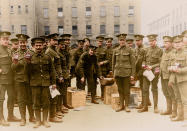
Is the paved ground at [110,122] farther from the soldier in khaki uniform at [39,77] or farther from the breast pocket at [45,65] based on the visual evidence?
the breast pocket at [45,65]

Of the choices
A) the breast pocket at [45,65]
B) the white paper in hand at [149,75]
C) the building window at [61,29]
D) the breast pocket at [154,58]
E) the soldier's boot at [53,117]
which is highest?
the building window at [61,29]

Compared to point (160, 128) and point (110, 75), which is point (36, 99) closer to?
point (160, 128)

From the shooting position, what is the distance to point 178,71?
564 centimetres

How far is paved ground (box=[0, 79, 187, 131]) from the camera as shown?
563 centimetres

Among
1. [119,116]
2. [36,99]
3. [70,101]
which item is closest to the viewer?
[36,99]

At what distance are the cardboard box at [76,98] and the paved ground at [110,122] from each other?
0.55 metres

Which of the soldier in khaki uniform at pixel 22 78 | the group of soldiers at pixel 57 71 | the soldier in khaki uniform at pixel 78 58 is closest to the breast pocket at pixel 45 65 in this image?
the group of soldiers at pixel 57 71

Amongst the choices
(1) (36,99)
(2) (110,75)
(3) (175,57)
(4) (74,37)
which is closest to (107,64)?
(2) (110,75)

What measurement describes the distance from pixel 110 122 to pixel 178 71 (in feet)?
7.13

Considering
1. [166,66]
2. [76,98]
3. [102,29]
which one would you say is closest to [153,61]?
[166,66]

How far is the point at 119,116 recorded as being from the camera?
6750mm

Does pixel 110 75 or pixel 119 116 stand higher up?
pixel 110 75

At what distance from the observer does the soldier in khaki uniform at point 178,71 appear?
570 centimetres

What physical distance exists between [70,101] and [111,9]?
30.9 m
